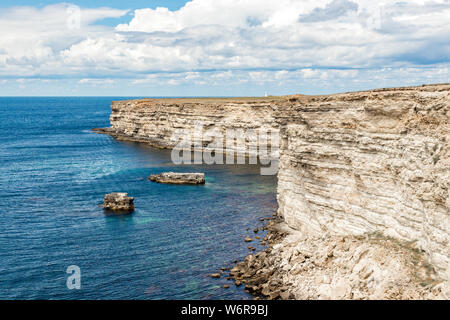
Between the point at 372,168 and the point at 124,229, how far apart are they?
95.4 feet

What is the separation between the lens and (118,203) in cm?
5550

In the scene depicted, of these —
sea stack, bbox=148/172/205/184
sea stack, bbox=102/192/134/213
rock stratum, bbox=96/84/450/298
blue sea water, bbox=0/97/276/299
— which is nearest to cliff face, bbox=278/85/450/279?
rock stratum, bbox=96/84/450/298

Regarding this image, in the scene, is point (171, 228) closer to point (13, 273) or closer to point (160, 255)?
point (160, 255)

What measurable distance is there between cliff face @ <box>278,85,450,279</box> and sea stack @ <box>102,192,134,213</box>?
2242 centimetres

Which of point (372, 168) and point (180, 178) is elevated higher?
point (372, 168)

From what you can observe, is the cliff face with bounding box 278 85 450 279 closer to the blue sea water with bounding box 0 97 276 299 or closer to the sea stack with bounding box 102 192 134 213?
the blue sea water with bounding box 0 97 276 299

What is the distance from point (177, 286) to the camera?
3341 cm

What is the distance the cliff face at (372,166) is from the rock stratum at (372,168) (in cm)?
6

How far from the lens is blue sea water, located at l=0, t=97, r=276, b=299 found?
3384 cm

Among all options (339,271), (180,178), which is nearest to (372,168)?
(339,271)

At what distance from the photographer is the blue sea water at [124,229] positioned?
33844 mm

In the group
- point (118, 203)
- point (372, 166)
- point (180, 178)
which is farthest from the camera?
point (180, 178)

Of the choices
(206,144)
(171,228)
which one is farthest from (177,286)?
(206,144)

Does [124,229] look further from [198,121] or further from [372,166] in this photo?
[198,121]
